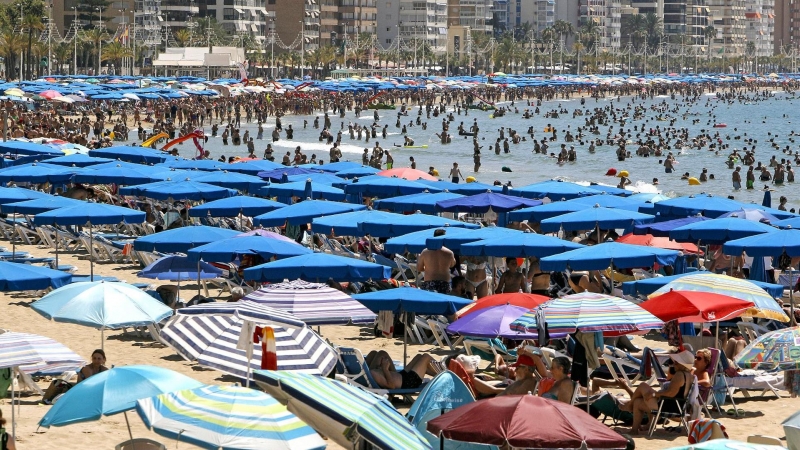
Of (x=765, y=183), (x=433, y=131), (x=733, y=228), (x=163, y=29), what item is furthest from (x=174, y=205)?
(x=163, y=29)

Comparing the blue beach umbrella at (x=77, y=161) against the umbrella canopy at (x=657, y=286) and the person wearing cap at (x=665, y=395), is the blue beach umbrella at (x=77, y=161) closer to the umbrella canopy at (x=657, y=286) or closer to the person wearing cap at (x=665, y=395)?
the umbrella canopy at (x=657, y=286)

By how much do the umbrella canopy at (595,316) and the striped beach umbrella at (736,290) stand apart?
1.37 metres

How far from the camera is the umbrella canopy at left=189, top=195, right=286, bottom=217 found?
19812 millimetres

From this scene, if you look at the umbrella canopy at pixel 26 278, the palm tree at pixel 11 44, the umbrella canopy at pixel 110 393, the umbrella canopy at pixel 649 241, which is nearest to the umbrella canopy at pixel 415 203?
the umbrella canopy at pixel 649 241

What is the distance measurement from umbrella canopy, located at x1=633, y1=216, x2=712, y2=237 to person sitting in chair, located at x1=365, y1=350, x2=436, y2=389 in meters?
8.24

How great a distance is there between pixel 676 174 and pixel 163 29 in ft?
301

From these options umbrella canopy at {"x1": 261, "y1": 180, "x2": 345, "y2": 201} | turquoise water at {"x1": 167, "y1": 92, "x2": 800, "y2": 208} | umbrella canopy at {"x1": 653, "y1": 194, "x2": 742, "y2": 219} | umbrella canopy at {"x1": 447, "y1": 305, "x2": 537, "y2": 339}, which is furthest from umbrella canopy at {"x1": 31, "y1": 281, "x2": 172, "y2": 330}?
turquoise water at {"x1": 167, "y1": 92, "x2": 800, "y2": 208}

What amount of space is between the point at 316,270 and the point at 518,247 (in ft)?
10.7

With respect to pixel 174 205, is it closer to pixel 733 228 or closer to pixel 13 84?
pixel 733 228

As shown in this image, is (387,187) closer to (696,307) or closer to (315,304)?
(696,307)

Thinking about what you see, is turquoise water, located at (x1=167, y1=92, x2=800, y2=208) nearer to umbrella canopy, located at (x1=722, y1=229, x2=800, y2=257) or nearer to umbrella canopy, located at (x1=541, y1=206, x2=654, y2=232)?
umbrella canopy, located at (x1=541, y1=206, x2=654, y2=232)

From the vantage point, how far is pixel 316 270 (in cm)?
1360

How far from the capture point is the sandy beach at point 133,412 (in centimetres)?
1032

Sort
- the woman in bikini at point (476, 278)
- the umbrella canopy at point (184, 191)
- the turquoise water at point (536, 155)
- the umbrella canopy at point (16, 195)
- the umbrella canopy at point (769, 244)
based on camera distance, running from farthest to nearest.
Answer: the turquoise water at point (536, 155)
the umbrella canopy at point (184, 191)
the umbrella canopy at point (16, 195)
the woman in bikini at point (476, 278)
the umbrella canopy at point (769, 244)
